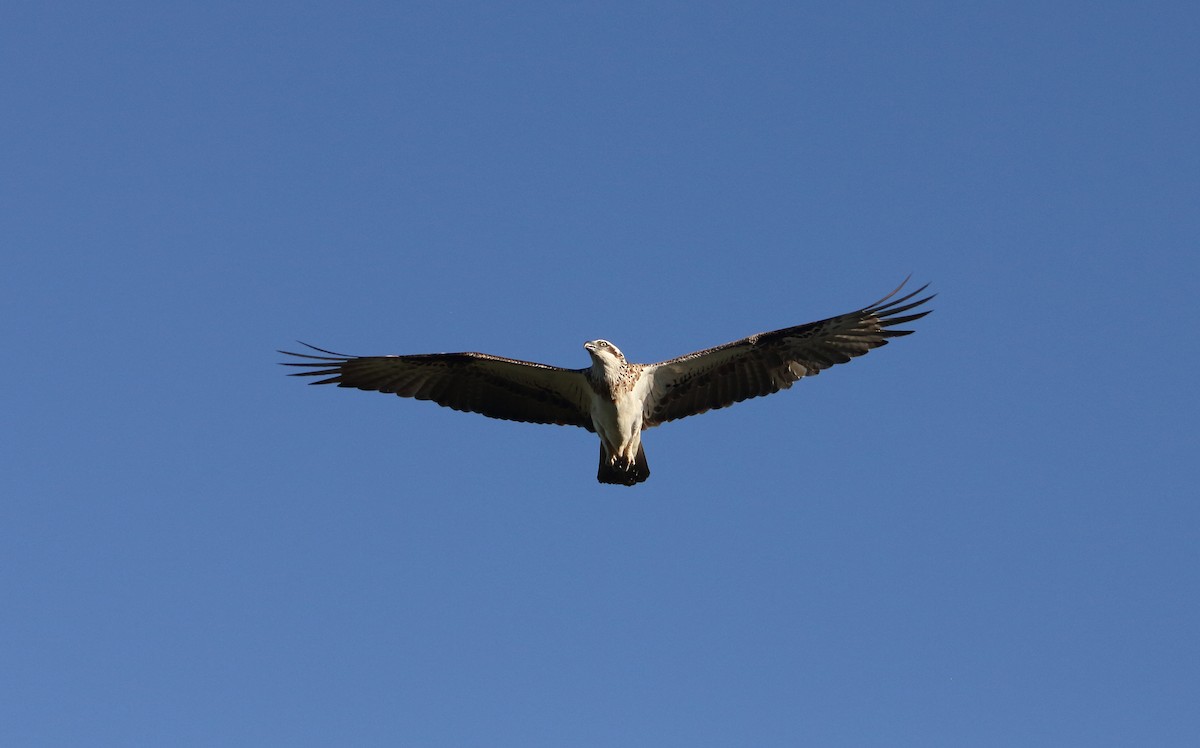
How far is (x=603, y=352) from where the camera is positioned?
19703 mm

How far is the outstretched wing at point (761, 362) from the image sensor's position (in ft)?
66.1

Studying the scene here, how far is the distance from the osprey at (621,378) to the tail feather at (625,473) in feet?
0.04

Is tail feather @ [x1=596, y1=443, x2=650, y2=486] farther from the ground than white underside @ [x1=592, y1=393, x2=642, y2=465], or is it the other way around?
white underside @ [x1=592, y1=393, x2=642, y2=465]

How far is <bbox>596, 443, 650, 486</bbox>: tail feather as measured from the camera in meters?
20.1

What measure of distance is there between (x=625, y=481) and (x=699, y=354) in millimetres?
1816

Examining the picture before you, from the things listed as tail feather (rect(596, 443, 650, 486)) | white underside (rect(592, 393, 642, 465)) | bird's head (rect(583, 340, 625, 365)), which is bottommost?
tail feather (rect(596, 443, 650, 486))

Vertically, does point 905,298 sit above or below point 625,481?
above

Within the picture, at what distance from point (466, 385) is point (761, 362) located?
12.5 feet

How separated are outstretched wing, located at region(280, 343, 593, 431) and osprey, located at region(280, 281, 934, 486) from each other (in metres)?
0.01

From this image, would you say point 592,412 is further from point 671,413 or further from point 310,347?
point 310,347

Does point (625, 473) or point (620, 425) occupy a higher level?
point (620, 425)

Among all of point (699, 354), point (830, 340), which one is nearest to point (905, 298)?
point (830, 340)

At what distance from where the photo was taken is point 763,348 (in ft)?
66.6

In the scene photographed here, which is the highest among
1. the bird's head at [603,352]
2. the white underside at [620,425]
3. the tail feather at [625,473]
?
the bird's head at [603,352]
